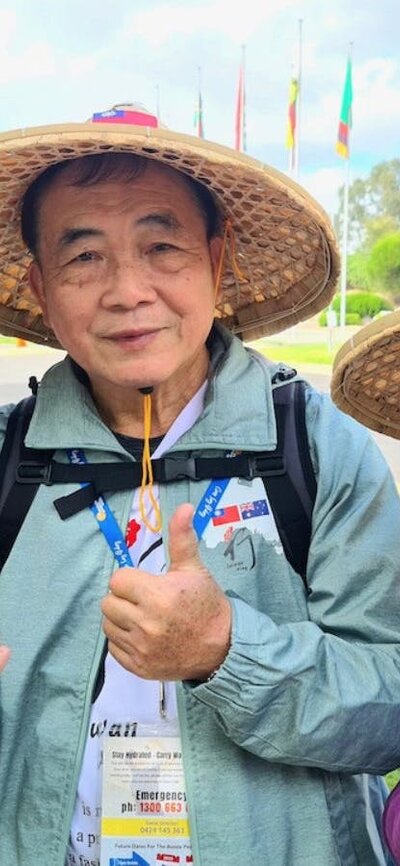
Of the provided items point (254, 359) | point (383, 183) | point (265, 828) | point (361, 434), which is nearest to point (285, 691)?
point (265, 828)

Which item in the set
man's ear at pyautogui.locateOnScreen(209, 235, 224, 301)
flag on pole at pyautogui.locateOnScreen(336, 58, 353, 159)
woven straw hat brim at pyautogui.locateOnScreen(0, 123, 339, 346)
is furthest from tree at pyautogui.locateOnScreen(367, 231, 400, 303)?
man's ear at pyautogui.locateOnScreen(209, 235, 224, 301)

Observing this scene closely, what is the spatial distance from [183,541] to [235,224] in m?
0.80

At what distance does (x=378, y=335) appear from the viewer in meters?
1.41

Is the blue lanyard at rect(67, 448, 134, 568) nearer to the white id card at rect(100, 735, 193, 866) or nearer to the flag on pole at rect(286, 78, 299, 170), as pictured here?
the white id card at rect(100, 735, 193, 866)

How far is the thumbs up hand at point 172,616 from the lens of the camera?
4.17 feet

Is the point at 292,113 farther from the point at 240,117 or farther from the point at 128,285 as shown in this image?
the point at 128,285

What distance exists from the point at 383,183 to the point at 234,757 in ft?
234

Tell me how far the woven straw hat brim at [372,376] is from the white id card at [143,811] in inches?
26.5

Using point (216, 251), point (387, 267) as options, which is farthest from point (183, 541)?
point (387, 267)

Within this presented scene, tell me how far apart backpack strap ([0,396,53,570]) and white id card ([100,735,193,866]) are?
41cm

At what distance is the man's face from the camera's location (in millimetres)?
1548

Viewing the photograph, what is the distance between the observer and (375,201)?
6956cm

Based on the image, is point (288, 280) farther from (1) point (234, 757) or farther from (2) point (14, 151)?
(1) point (234, 757)

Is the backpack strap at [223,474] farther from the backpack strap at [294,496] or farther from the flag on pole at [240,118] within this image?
the flag on pole at [240,118]
